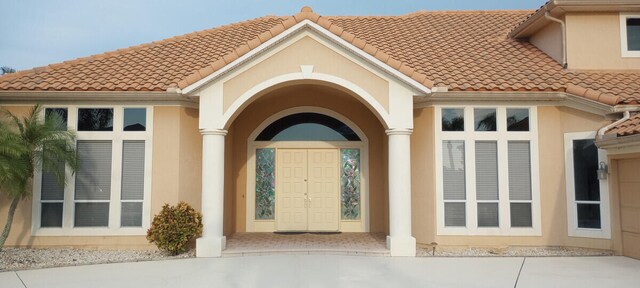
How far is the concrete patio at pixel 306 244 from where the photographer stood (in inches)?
389

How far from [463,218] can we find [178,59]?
9014 mm

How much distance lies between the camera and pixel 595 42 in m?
12.0

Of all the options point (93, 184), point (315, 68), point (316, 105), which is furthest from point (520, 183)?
point (93, 184)

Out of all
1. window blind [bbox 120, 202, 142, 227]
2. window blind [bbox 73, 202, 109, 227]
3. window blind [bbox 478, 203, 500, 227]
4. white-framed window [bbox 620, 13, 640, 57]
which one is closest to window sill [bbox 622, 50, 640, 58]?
white-framed window [bbox 620, 13, 640, 57]

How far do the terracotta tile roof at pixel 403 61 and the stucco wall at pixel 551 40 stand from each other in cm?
19

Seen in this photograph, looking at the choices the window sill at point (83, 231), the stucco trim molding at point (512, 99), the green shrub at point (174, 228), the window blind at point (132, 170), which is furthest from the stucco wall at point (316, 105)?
the window sill at point (83, 231)

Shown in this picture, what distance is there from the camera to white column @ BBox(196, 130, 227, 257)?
9750mm

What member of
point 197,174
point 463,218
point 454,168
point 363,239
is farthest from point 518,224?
point 197,174

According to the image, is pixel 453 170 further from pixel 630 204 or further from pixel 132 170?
pixel 132 170

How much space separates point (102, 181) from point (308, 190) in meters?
5.64

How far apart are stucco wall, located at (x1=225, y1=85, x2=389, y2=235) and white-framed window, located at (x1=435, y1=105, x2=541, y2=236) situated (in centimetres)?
247

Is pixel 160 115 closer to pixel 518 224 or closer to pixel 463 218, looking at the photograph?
pixel 463 218

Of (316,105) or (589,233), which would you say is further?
(316,105)

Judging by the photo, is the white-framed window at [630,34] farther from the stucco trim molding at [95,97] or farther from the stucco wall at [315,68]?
the stucco trim molding at [95,97]
